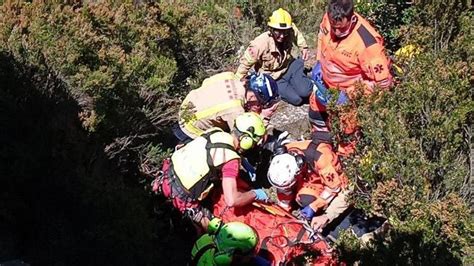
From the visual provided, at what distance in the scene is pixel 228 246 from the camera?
546cm

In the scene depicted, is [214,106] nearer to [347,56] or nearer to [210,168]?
[210,168]

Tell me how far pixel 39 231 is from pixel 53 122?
910mm

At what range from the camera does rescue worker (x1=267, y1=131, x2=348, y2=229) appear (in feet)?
21.1

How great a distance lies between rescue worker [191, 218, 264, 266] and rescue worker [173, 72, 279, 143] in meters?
1.31

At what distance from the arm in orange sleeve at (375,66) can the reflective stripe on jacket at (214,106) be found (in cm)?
110

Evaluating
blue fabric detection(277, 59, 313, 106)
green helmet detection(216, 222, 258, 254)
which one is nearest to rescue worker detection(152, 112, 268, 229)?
green helmet detection(216, 222, 258, 254)

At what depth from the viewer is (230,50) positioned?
930 cm

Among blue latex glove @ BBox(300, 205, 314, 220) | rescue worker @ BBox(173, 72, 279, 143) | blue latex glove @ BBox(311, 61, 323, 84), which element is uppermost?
rescue worker @ BBox(173, 72, 279, 143)

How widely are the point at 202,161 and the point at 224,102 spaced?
77cm

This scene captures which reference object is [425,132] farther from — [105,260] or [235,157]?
[105,260]

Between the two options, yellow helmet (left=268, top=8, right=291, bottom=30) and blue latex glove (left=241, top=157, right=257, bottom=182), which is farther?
yellow helmet (left=268, top=8, right=291, bottom=30)

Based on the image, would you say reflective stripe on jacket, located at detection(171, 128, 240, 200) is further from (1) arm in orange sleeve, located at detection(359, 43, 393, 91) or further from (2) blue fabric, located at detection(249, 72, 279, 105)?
(1) arm in orange sleeve, located at detection(359, 43, 393, 91)

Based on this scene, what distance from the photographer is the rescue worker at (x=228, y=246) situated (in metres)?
5.46

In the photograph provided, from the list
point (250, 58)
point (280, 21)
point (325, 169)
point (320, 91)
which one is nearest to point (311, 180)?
point (325, 169)
